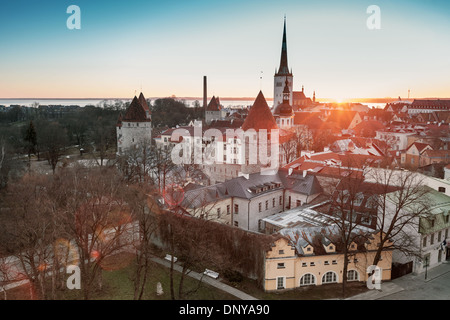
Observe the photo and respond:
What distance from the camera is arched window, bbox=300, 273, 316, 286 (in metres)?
18.8

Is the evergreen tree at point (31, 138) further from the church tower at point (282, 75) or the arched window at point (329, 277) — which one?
the church tower at point (282, 75)

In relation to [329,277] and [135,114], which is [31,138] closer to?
[135,114]

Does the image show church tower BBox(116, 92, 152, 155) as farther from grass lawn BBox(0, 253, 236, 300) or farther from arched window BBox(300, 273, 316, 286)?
arched window BBox(300, 273, 316, 286)

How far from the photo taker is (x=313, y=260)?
1888cm

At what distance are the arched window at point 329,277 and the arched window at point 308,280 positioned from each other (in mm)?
605

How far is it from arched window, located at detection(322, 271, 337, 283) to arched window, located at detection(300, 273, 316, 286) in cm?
61

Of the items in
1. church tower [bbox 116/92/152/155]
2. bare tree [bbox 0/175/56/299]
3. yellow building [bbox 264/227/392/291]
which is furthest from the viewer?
church tower [bbox 116/92/152/155]

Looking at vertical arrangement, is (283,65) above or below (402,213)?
above

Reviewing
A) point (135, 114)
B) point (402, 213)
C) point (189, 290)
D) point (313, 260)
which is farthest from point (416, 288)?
point (135, 114)

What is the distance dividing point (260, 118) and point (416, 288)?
76.8 feet

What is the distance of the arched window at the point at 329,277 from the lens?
1914 centimetres

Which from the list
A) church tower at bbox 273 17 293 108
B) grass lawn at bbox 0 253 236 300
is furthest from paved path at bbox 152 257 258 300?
church tower at bbox 273 17 293 108

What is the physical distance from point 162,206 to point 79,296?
25.8 ft

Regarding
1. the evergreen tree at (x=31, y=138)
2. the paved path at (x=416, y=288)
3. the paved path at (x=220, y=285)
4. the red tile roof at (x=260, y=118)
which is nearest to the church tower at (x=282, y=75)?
the red tile roof at (x=260, y=118)
